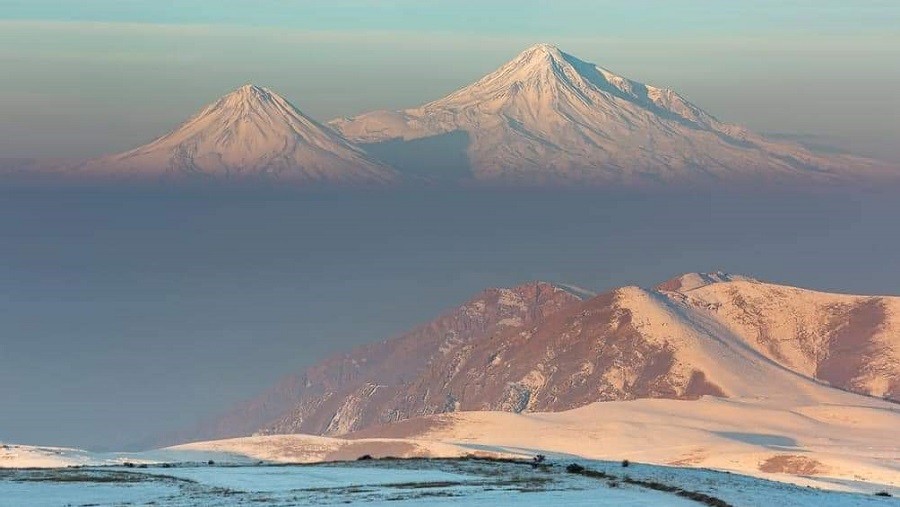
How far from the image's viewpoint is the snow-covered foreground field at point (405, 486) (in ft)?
227

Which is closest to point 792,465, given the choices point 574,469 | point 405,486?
point 574,469

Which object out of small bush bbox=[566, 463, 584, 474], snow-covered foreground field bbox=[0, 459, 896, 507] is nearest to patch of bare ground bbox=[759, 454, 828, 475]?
snow-covered foreground field bbox=[0, 459, 896, 507]

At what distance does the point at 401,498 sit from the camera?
225 feet

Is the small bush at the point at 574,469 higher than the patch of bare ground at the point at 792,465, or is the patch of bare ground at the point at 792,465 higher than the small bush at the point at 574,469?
the small bush at the point at 574,469

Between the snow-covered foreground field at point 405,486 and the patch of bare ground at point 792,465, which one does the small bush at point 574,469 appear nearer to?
the snow-covered foreground field at point 405,486

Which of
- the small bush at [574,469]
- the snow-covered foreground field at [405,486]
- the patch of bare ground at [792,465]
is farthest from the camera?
the patch of bare ground at [792,465]

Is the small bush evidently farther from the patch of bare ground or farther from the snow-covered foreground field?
the patch of bare ground

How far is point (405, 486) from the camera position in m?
75.9

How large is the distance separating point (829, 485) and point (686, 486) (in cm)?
2601

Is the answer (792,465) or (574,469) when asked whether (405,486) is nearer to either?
(574,469)

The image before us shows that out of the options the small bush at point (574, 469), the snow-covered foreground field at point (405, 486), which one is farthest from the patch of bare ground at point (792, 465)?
the small bush at point (574, 469)

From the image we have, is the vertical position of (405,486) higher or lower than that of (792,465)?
higher

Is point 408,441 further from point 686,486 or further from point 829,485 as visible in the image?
point 686,486

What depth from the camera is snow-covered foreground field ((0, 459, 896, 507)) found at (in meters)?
69.1
